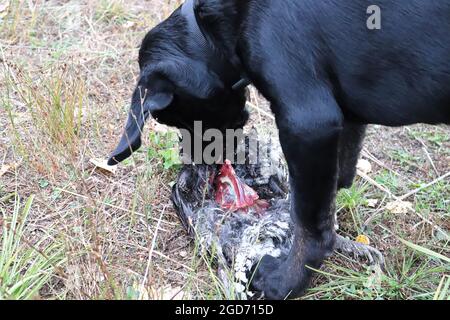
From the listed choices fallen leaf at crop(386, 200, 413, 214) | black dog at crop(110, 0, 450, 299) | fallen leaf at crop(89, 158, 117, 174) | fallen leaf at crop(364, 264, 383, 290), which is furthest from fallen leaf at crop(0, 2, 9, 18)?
fallen leaf at crop(364, 264, 383, 290)

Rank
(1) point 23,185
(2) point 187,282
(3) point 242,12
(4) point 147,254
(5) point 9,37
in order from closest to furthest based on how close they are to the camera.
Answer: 1. (3) point 242,12
2. (2) point 187,282
3. (4) point 147,254
4. (1) point 23,185
5. (5) point 9,37

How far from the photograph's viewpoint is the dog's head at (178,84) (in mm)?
2732

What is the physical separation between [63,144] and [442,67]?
204cm

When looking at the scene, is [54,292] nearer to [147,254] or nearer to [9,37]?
[147,254]

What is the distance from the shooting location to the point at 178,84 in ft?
9.23

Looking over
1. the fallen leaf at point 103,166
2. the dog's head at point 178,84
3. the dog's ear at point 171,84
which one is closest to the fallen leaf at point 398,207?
the dog's head at point 178,84

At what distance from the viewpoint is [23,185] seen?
3369 millimetres

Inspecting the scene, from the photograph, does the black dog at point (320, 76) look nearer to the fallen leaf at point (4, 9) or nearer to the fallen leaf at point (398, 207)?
the fallen leaf at point (398, 207)

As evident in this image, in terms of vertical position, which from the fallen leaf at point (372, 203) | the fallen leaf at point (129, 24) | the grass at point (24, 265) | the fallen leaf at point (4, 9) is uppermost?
the fallen leaf at point (4, 9)

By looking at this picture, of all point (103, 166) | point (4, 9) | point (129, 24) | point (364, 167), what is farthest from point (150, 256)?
point (4, 9)

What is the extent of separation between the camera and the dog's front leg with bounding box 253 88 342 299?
7.86 feet

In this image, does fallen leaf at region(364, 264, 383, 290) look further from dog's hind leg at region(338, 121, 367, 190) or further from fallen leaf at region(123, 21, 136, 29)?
fallen leaf at region(123, 21, 136, 29)
